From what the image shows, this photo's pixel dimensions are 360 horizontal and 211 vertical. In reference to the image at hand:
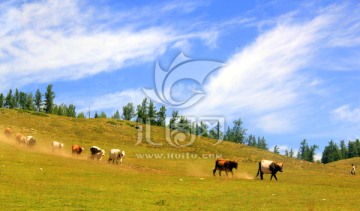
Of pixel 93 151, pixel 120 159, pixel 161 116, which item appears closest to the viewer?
pixel 120 159

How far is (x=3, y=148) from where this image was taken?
2164 inches

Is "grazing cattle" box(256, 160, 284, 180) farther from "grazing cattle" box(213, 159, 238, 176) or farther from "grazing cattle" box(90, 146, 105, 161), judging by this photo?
"grazing cattle" box(90, 146, 105, 161)

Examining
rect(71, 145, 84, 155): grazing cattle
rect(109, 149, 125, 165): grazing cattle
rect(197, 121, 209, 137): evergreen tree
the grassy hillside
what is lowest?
the grassy hillside

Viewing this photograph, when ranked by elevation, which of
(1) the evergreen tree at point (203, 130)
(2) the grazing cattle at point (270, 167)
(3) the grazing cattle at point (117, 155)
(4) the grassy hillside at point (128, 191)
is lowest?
(4) the grassy hillside at point (128, 191)

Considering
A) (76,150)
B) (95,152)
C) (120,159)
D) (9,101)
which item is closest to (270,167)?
(120,159)

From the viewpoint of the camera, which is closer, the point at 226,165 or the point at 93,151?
the point at 226,165

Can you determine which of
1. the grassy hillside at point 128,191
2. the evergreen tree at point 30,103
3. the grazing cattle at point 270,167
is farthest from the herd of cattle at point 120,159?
the evergreen tree at point 30,103

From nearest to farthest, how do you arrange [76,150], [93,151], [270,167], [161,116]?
[270,167]
[93,151]
[76,150]
[161,116]

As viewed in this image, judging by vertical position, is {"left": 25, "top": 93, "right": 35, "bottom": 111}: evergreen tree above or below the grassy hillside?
above

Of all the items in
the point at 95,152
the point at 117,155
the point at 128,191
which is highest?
the point at 95,152

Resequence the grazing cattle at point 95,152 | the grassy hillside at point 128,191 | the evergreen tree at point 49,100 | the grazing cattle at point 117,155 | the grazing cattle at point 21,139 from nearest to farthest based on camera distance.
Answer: the grassy hillside at point 128,191, the grazing cattle at point 117,155, the grazing cattle at point 95,152, the grazing cattle at point 21,139, the evergreen tree at point 49,100

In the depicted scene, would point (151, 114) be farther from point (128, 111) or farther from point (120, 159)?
point (120, 159)

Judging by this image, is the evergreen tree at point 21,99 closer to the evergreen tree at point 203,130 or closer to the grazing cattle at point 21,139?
the evergreen tree at point 203,130

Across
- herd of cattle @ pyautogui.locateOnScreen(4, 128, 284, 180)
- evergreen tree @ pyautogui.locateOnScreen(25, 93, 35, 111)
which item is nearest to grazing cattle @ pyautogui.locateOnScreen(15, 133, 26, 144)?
herd of cattle @ pyautogui.locateOnScreen(4, 128, 284, 180)
